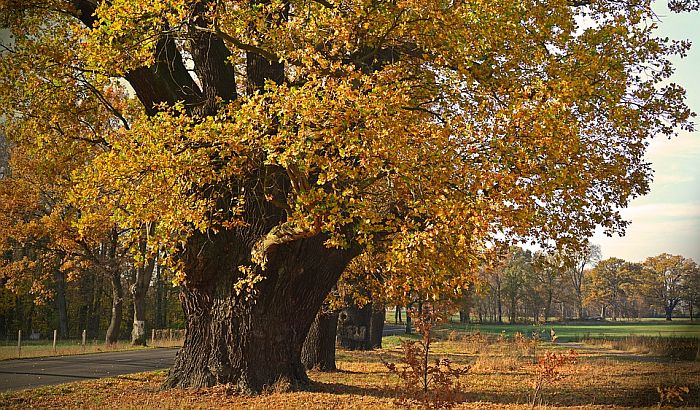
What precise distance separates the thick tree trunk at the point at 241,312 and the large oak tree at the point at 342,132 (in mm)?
31

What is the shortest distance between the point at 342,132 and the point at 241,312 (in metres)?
4.67

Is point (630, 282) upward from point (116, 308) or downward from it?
upward

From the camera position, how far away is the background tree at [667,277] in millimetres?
1732

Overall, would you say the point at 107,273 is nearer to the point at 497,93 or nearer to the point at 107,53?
the point at 107,53

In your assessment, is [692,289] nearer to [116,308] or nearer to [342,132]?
[342,132]

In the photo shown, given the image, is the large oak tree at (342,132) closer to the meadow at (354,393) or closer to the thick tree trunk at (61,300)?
the meadow at (354,393)

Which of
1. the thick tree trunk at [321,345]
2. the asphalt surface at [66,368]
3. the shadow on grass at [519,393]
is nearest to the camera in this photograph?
the shadow on grass at [519,393]

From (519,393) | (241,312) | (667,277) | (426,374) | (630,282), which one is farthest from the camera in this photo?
(519,393)

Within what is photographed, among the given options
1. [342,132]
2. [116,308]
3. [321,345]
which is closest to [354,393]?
[321,345]

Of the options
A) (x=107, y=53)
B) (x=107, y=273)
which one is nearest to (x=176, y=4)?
(x=107, y=53)

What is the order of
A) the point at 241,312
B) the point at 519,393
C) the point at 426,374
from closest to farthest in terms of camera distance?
1. the point at 426,374
2. the point at 241,312
3. the point at 519,393

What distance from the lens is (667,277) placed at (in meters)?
1.94

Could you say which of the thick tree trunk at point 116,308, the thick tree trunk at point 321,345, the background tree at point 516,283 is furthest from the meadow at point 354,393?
the background tree at point 516,283

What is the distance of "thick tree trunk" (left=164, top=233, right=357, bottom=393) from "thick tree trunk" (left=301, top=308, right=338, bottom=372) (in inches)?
139
